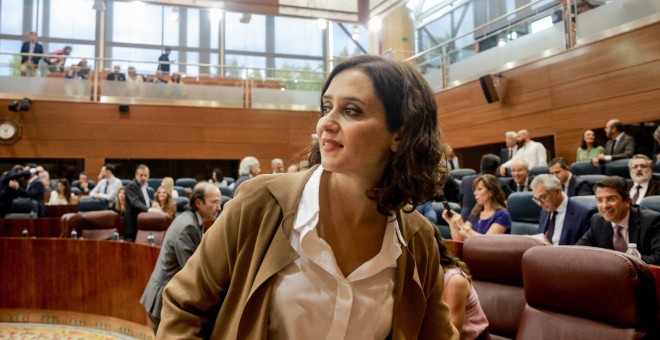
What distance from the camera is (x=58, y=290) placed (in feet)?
14.9

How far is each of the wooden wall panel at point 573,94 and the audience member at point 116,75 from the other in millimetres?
6747

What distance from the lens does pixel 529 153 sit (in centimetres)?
615

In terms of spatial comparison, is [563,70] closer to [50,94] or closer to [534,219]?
[534,219]

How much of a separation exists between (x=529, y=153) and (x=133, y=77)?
26.0 feet

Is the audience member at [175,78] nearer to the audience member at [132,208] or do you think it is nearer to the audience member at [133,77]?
the audience member at [133,77]

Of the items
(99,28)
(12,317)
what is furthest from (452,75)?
(99,28)

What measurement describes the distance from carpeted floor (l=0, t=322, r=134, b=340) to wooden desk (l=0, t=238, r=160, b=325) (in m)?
0.16

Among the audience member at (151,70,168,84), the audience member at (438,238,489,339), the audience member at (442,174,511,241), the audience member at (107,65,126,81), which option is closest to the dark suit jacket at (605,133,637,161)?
the audience member at (442,174,511,241)

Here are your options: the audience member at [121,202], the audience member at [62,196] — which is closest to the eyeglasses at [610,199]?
the audience member at [121,202]

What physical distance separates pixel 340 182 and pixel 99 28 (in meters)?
14.5

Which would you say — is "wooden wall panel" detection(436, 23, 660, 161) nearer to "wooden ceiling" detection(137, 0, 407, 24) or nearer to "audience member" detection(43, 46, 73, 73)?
"wooden ceiling" detection(137, 0, 407, 24)

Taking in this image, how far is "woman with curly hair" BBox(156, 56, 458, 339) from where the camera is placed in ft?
2.93

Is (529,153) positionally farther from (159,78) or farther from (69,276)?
(159,78)

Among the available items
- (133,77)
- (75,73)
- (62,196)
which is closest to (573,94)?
(62,196)
